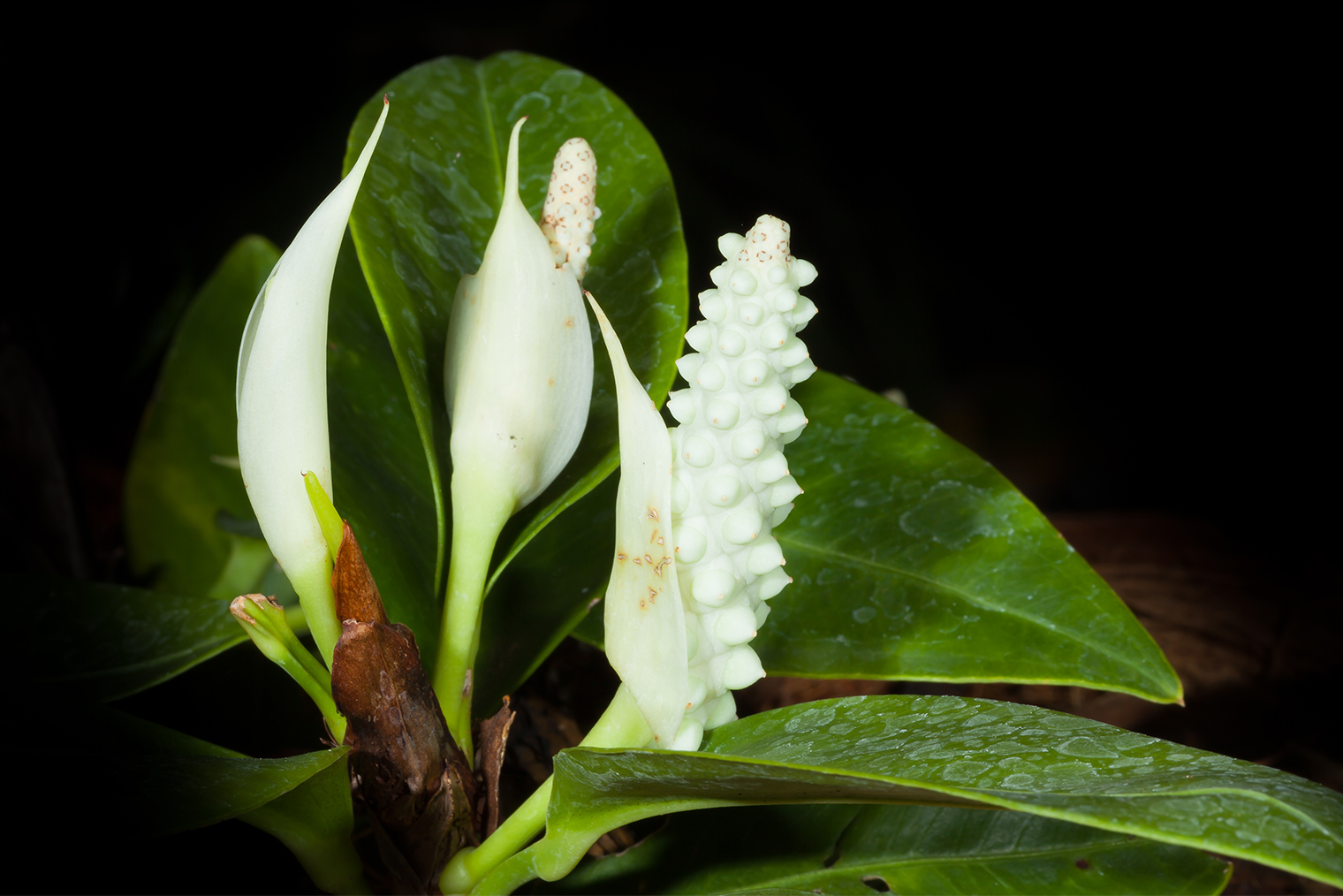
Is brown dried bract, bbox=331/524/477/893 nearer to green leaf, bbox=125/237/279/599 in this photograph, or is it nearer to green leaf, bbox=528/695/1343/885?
green leaf, bbox=528/695/1343/885

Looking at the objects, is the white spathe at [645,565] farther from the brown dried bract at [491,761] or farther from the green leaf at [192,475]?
the green leaf at [192,475]

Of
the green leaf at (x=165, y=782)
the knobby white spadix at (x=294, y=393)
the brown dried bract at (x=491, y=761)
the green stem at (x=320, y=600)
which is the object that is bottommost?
the brown dried bract at (x=491, y=761)

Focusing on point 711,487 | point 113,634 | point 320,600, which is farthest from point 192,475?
point 711,487

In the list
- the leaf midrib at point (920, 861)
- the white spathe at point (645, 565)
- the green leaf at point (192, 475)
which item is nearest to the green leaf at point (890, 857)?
the leaf midrib at point (920, 861)

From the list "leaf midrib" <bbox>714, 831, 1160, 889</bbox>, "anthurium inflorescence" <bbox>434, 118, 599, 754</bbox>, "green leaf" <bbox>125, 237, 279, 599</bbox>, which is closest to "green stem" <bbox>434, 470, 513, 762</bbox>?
"anthurium inflorescence" <bbox>434, 118, 599, 754</bbox>

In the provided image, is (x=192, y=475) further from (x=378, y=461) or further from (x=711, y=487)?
(x=711, y=487)

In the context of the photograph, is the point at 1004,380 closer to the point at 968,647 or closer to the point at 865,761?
the point at 968,647
